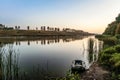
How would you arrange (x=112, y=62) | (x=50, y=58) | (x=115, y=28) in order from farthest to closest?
(x=115, y=28)
(x=50, y=58)
(x=112, y=62)

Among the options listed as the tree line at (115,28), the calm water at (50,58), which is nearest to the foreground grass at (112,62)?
the calm water at (50,58)

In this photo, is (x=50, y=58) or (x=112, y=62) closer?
(x=112, y=62)

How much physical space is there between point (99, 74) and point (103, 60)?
9.76 meters

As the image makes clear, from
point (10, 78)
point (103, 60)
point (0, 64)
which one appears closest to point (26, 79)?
point (10, 78)

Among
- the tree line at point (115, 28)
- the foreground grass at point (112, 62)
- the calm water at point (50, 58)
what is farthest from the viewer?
the tree line at point (115, 28)

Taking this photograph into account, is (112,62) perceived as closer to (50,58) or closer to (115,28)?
(50,58)

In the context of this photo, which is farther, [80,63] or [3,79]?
[80,63]

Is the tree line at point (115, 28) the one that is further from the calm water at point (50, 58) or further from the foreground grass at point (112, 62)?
the foreground grass at point (112, 62)

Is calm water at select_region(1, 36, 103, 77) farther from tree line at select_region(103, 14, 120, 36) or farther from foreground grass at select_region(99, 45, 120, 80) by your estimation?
tree line at select_region(103, 14, 120, 36)

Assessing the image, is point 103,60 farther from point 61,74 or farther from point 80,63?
point 61,74

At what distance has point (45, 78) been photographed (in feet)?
94.6

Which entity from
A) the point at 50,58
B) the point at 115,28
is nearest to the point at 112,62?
the point at 50,58

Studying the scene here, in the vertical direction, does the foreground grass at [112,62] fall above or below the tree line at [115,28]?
below

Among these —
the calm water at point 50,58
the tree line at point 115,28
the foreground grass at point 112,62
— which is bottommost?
the calm water at point 50,58
